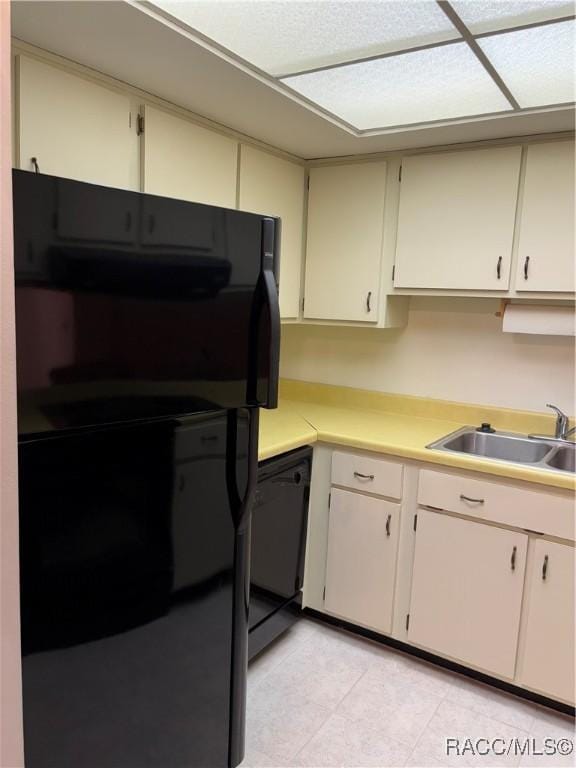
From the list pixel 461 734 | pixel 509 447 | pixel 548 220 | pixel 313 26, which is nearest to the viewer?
pixel 313 26

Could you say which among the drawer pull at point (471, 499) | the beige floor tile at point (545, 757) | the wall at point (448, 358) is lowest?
the beige floor tile at point (545, 757)

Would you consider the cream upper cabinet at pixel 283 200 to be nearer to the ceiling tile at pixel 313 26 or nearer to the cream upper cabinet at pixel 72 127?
the cream upper cabinet at pixel 72 127

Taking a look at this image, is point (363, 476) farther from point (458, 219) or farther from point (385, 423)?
point (458, 219)

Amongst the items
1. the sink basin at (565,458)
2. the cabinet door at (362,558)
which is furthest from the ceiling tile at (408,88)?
the cabinet door at (362,558)

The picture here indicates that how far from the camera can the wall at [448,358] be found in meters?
2.54

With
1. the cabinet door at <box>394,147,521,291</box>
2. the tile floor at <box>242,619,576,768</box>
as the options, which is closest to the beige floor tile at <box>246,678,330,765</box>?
the tile floor at <box>242,619,576,768</box>

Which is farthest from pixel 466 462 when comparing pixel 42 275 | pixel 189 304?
pixel 42 275

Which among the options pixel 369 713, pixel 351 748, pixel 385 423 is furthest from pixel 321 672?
pixel 385 423

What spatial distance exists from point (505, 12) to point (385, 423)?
5.65 ft

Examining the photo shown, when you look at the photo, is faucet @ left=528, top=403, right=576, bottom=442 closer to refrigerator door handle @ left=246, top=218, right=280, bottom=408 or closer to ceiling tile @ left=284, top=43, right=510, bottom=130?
ceiling tile @ left=284, top=43, right=510, bottom=130

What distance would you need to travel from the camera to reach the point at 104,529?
1.28m

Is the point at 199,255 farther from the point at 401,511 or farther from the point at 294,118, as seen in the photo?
the point at 401,511

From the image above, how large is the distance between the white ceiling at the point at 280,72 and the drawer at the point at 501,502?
1354mm

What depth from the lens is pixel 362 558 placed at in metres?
2.44
